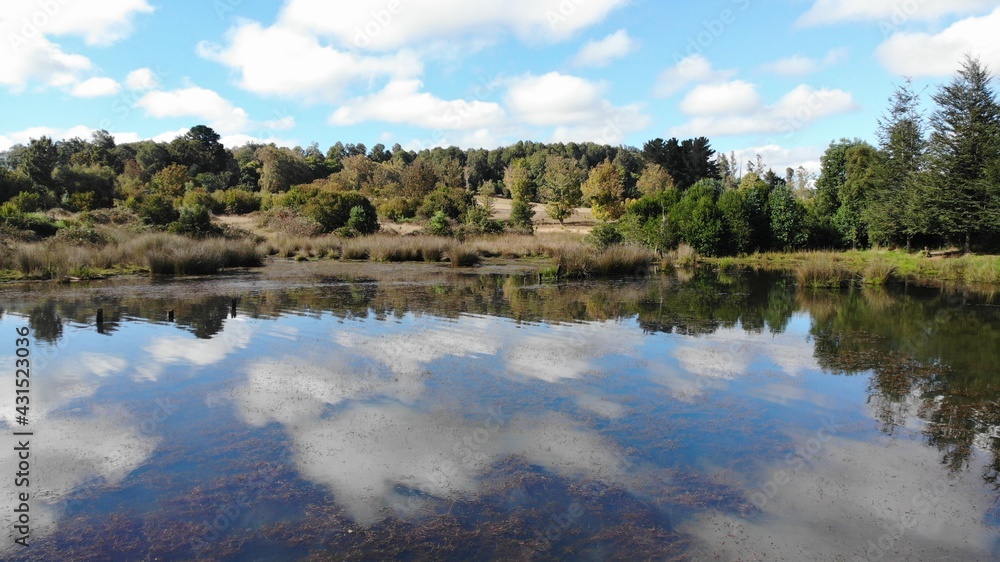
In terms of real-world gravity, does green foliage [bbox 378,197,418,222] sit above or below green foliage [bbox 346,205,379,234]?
above

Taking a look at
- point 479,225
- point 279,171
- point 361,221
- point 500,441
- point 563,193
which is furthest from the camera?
point 279,171

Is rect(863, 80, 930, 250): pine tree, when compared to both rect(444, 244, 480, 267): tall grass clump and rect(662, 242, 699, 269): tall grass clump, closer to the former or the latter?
rect(662, 242, 699, 269): tall grass clump

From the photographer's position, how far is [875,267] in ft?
73.9

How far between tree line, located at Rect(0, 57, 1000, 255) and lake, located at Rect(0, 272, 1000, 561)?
19.2m

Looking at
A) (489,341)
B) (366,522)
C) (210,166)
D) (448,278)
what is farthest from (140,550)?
(210,166)

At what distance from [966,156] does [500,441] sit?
32.2 m

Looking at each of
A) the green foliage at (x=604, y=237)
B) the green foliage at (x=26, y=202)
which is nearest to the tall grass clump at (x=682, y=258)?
the green foliage at (x=604, y=237)

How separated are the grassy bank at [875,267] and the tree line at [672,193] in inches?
70.6

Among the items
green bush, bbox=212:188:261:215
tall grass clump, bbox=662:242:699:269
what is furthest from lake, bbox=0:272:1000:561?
green bush, bbox=212:188:261:215

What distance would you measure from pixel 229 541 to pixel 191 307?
11620mm

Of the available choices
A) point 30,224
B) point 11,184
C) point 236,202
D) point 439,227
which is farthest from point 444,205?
point 11,184

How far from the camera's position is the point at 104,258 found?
73.0ft

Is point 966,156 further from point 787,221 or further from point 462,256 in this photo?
point 462,256

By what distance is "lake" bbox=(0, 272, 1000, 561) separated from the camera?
443 centimetres
